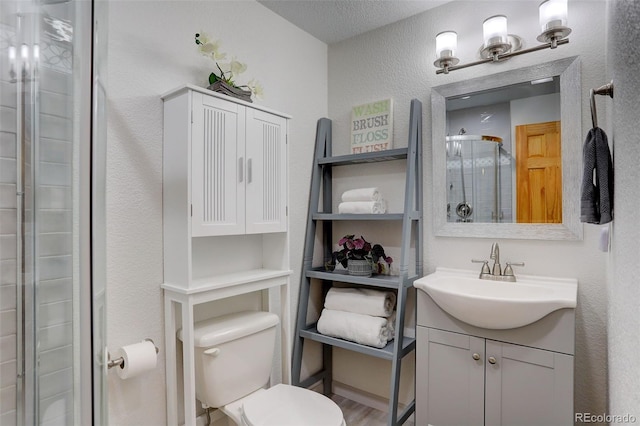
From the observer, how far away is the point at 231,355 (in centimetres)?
162

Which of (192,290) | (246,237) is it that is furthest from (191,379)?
(246,237)

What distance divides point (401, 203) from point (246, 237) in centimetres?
98

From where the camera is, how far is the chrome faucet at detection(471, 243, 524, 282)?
5.98ft

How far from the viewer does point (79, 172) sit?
56 cm

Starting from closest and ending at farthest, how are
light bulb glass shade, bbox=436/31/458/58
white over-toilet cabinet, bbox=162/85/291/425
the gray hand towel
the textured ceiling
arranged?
the gray hand towel < white over-toilet cabinet, bbox=162/85/291/425 < light bulb glass shade, bbox=436/31/458/58 < the textured ceiling

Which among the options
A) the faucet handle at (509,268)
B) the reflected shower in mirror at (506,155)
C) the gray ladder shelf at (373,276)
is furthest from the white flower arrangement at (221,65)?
the faucet handle at (509,268)

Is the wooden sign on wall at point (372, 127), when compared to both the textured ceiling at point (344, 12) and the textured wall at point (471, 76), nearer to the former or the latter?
the textured wall at point (471, 76)

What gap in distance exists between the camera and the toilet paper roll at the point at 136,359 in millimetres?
1384

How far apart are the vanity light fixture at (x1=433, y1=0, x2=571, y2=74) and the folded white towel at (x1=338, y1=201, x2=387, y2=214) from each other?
32.8 inches

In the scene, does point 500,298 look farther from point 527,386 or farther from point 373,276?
point 373,276

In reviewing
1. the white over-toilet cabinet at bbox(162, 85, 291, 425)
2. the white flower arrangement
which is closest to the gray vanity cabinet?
the white over-toilet cabinet at bbox(162, 85, 291, 425)

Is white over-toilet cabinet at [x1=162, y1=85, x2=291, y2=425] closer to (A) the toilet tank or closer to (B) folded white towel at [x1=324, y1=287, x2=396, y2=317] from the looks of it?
(A) the toilet tank

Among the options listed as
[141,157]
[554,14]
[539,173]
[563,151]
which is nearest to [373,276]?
[539,173]

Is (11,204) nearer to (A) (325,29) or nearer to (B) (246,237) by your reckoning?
(B) (246,237)
